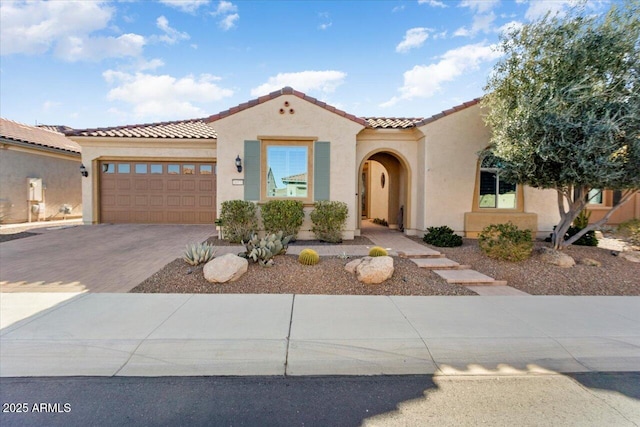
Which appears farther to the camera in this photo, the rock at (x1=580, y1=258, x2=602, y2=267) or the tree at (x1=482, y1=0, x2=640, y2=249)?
the rock at (x1=580, y1=258, x2=602, y2=267)

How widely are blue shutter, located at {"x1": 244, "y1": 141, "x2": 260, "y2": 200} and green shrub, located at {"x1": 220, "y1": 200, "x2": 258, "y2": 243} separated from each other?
0.42m

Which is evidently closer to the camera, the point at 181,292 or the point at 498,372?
the point at 498,372

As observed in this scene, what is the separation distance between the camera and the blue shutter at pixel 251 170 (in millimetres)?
9805

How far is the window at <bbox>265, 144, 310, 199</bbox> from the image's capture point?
9945 millimetres

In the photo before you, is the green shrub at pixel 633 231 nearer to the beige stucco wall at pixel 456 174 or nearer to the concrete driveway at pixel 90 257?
the beige stucco wall at pixel 456 174

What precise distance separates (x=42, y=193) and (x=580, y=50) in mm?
20898

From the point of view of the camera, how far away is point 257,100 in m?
9.70

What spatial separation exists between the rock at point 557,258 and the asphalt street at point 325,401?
4669 mm

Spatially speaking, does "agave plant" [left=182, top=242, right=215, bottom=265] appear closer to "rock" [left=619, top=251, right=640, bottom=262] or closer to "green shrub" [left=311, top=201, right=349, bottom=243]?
"green shrub" [left=311, top=201, right=349, bottom=243]

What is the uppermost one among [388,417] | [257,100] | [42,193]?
[257,100]

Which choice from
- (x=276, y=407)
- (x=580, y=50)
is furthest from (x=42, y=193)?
(x=580, y=50)

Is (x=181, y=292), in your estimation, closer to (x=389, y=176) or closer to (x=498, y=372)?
(x=498, y=372)

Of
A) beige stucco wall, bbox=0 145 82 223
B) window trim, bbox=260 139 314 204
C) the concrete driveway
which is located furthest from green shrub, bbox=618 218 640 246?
beige stucco wall, bbox=0 145 82 223

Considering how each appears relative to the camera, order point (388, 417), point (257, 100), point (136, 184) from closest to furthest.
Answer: point (388, 417)
point (257, 100)
point (136, 184)
